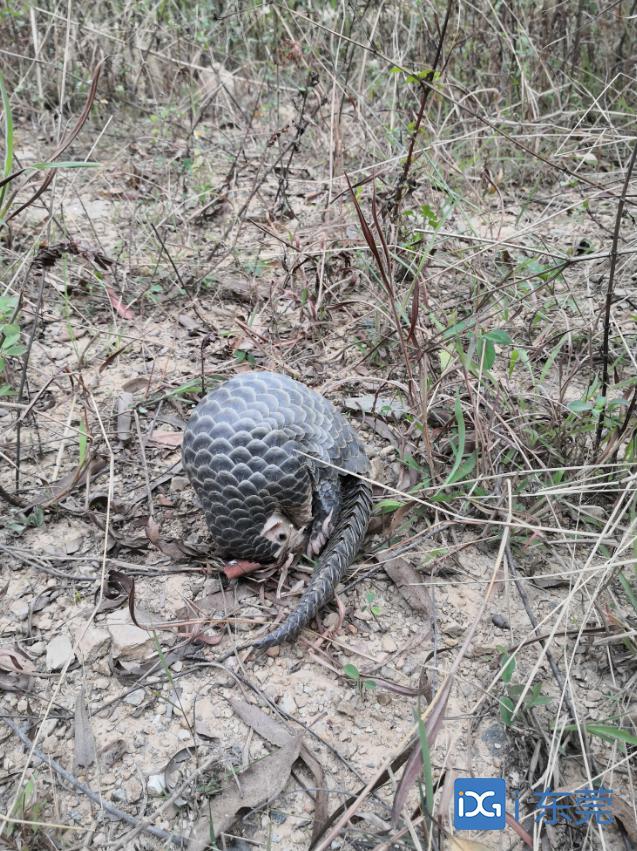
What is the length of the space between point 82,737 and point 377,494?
1086 mm

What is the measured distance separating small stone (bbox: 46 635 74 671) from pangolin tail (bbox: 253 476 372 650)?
19.6 inches

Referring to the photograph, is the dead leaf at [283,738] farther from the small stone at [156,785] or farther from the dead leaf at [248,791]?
the small stone at [156,785]

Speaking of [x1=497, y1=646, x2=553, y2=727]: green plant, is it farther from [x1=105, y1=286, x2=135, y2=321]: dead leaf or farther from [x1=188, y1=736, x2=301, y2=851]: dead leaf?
[x1=105, y1=286, x2=135, y2=321]: dead leaf

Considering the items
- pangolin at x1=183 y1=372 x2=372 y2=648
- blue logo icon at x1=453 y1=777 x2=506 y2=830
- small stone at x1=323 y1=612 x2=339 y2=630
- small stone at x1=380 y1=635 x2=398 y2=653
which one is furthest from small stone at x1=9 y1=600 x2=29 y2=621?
blue logo icon at x1=453 y1=777 x2=506 y2=830

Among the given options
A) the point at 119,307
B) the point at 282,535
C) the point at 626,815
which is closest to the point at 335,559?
the point at 282,535

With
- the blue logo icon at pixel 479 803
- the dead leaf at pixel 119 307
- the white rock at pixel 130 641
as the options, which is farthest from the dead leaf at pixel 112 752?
the dead leaf at pixel 119 307

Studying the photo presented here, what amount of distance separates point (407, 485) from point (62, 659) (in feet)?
3.78

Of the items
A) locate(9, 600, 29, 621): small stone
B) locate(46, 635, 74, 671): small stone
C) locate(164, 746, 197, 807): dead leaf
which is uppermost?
locate(164, 746, 197, 807): dead leaf

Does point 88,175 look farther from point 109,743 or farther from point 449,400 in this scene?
point 109,743

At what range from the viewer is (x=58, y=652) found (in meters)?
1.76

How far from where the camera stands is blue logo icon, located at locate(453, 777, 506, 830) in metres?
1.44

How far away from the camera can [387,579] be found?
1987 millimetres

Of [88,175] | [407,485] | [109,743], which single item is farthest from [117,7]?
[109,743]

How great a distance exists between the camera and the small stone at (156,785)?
149 cm
